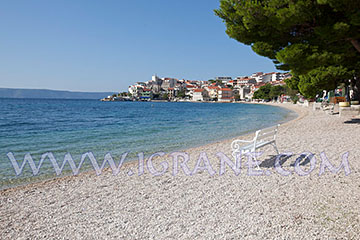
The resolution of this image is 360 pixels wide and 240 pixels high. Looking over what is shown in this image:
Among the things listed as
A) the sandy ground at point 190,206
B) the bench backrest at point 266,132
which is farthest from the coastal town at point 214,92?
the sandy ground at point 190,206

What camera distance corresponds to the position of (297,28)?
6227mm

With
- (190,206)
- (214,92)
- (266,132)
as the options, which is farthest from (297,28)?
(214,92)

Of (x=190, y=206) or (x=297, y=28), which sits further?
(x=297, y=28)

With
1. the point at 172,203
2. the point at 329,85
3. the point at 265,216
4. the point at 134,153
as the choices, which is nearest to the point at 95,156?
the point at 134,153

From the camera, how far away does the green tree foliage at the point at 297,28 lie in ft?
17.7

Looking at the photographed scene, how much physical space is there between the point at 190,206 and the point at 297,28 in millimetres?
4744

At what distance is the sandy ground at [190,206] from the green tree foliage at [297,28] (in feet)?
8.58

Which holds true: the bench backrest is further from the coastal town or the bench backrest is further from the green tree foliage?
the coastal town

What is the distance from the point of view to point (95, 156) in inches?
385

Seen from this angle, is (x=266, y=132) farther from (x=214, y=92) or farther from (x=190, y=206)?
(x=214, y=92)

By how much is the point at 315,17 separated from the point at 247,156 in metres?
3.96

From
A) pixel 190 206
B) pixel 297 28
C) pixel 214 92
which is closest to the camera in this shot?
pixel 190 206

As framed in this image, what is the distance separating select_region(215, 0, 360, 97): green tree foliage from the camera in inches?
213

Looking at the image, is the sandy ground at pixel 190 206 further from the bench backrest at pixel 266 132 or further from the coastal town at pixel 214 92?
the coastal town at pixel 214 92
